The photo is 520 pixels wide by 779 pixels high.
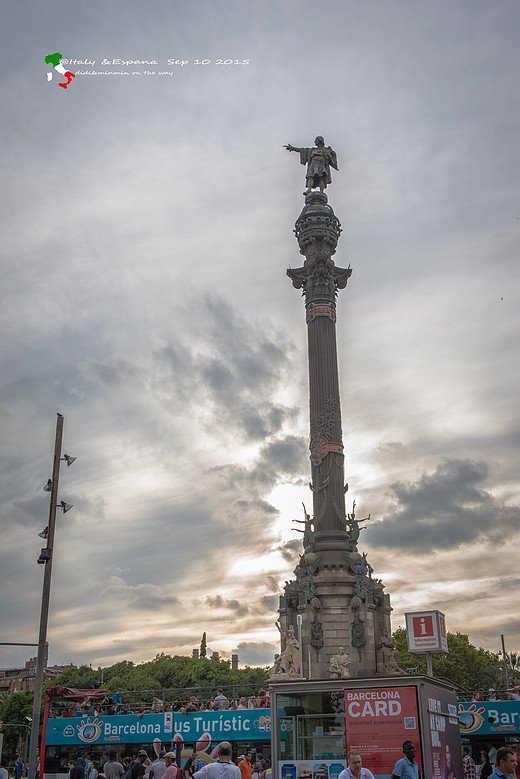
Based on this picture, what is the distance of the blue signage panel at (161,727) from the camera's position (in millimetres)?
27500

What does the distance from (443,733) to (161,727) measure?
49.5 ft

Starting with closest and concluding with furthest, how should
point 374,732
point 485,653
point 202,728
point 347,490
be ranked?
1. point 374,732
2. point 202,728
3. point 347,490
4. point 485,653

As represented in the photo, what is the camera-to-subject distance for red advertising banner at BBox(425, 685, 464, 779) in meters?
16.0

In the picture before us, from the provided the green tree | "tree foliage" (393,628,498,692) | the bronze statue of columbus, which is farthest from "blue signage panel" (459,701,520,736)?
the green tree

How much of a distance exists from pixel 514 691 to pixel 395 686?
1842 centimetres

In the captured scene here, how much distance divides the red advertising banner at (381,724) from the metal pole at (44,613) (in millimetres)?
9318

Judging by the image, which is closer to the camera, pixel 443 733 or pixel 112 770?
pixel 443 733

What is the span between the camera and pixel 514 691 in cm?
3153

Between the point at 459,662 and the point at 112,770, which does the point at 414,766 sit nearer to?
the point at 112,770

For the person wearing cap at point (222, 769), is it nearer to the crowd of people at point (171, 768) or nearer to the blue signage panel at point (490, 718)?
the crowd of people at point (171, 768)

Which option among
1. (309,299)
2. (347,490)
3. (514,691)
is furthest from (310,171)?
(514,691)

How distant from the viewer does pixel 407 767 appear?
1431 cm

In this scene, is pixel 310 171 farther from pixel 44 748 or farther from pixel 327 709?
pixel 327 709

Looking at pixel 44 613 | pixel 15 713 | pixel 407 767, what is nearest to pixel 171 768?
pixel 407 767
